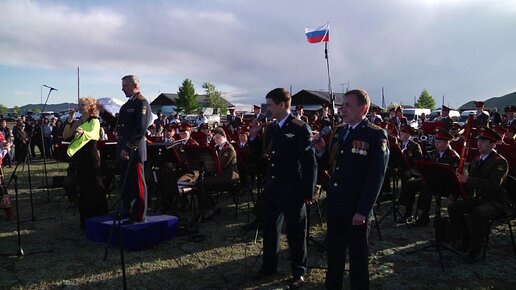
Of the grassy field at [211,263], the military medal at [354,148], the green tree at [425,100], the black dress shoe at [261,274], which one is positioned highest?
the green tree at [425,100]

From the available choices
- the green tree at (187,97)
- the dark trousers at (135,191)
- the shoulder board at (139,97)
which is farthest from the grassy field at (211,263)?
the green tree at (187,97)

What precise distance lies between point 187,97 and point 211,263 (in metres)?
79.9

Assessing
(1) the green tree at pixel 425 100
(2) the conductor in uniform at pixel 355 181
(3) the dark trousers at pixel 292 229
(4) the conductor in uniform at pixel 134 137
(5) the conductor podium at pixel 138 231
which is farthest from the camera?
(1) the green tree at pixel 425 100

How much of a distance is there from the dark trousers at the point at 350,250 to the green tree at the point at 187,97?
80501mm

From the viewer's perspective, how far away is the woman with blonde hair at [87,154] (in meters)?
6.47

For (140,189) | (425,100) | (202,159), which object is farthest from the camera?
(425,100)

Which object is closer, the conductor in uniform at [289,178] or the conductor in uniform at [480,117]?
the conductor in uniform at [289,178]

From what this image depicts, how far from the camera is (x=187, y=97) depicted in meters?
83.2

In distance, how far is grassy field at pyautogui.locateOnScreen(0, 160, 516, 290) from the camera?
15.8ft

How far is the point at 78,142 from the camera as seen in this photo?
6473mm

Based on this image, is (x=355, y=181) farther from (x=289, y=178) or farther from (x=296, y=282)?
(x=296, y=282)

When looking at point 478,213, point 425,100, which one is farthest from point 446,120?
point 425,100

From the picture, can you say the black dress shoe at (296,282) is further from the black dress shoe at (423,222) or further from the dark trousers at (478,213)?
the black dress shoe at (423,222)

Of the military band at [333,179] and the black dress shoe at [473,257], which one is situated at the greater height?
the military band at [333,179]
